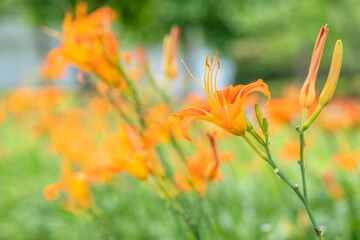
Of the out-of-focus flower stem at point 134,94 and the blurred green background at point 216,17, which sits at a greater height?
the blurred green background at point 216,17

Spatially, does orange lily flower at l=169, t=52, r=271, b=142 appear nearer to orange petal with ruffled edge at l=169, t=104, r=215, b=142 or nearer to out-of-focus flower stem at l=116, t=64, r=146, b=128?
orange petal with ruffled edge at l=169, t=104, r=215, b=142

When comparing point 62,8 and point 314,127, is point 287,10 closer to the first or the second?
point 62,8

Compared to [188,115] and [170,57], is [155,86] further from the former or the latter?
[188,115]

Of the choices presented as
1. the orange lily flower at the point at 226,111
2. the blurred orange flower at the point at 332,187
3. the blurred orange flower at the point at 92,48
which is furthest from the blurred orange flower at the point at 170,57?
the blurred orange flower at the point at 332,187

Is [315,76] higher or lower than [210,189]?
higher

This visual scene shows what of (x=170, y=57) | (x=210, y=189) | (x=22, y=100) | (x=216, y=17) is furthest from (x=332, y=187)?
(x=216, y=17)

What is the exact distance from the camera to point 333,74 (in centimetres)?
86

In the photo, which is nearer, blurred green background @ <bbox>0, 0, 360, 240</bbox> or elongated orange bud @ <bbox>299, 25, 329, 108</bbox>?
elongated orange bud @ <bbox>299, 25, 329, 108</bbox>

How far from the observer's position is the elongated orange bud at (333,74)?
831 mm

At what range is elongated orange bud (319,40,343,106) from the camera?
0.83 meters

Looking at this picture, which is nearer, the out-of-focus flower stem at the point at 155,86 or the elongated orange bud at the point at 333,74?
the elongated orange bud at the point at 333,74

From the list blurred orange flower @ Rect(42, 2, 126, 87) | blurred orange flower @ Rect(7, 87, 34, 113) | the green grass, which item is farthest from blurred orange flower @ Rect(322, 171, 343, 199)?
blurred orange flower @ Rect(7, 87, 34, 113)

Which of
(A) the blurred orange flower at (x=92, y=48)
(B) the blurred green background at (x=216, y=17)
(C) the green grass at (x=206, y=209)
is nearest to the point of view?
(A) the blurred orange flower at (x=92, y=48)

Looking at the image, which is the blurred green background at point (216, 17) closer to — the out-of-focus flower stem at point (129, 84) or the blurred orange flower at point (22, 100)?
the blurred orange flower at point (22, 100)
